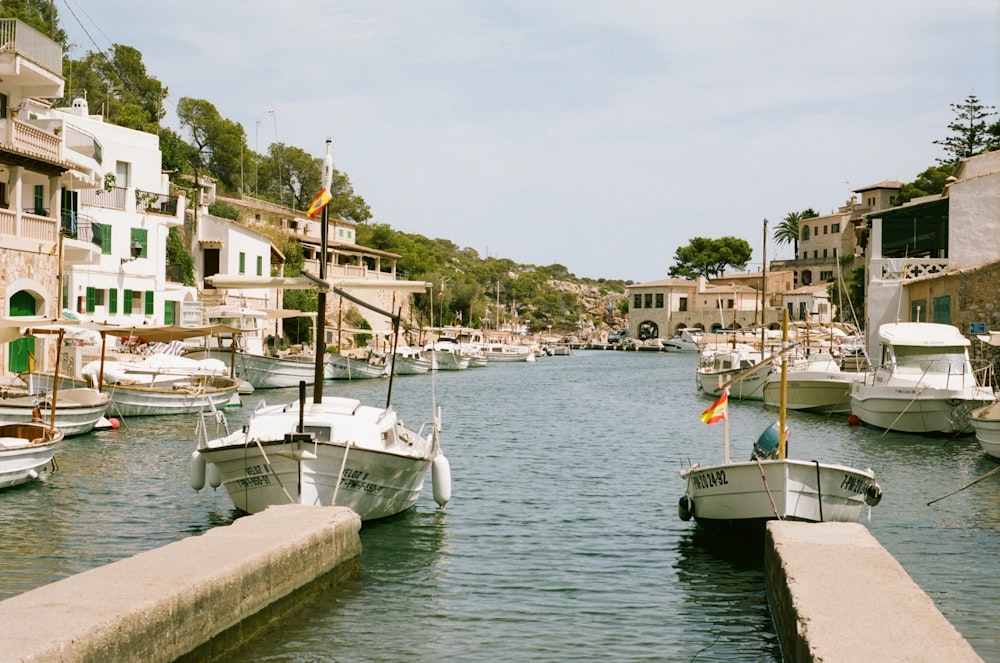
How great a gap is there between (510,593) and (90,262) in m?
33.4

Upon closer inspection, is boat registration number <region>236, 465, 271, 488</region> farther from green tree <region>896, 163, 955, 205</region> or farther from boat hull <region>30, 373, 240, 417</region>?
green tree <region>896, 163, 955, 205</region>

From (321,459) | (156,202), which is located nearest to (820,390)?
(321,459)

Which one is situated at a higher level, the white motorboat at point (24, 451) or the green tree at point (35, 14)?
the green tree at point (35, 14)

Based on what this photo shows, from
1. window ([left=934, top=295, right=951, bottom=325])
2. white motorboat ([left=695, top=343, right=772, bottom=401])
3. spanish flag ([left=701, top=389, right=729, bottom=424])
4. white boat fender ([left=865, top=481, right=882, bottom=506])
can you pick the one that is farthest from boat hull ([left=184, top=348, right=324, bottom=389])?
white boat fender ([left=865, top=481, right=882, bottom=506])

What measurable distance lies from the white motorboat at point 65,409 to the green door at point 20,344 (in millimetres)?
4750

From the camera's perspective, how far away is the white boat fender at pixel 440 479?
1862cm

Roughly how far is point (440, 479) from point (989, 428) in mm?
13925

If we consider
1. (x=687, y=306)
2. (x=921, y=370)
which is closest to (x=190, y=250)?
(x=921, y=370)

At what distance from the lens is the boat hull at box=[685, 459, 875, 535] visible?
15.1 meters

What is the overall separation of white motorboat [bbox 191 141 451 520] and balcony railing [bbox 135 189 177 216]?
37860 mm

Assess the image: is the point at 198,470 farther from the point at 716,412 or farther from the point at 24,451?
the point at 716,412

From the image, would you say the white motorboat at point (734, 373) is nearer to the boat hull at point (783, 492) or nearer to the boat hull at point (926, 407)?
the boat hull at point (926, 407)

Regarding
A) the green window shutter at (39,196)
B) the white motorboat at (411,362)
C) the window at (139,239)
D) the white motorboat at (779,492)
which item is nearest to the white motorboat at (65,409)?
the green window shutter at (39,196)

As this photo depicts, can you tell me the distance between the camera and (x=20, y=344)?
111 feet
